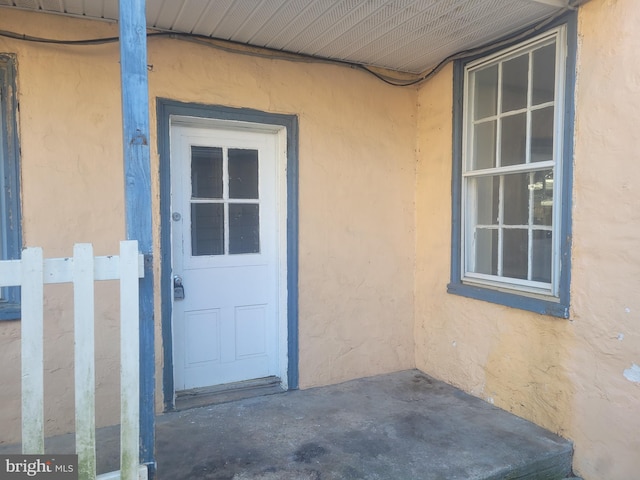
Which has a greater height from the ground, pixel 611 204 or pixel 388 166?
pixel 388 166

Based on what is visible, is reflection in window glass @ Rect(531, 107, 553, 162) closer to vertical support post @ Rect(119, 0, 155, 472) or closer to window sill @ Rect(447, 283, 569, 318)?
window sill @ Rect(447, 283, 569, 318)

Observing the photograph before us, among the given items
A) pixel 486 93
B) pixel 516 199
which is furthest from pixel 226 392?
pixel 486 93

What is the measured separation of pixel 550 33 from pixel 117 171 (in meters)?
3.06

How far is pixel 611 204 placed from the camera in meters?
2.70

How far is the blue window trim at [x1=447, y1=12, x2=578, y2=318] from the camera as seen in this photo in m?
2.90

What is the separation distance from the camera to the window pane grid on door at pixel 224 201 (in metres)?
3.57

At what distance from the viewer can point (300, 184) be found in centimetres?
374

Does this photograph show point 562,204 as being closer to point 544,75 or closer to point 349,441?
point 544,75

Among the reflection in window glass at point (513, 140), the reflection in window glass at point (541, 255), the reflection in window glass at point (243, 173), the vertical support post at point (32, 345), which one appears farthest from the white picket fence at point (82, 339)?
the reflection in window glass at point (513, 140)

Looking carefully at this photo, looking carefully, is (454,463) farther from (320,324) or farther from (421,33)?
(421,33)

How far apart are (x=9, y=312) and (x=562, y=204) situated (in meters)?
3.59

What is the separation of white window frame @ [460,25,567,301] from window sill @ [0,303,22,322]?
127 inches

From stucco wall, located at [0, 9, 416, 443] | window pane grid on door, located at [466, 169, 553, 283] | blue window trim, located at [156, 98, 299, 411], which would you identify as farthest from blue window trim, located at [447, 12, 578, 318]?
blue window trim, located at [156, 98, 299, 411]

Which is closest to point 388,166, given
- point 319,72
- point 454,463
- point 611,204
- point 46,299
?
point 319,72
